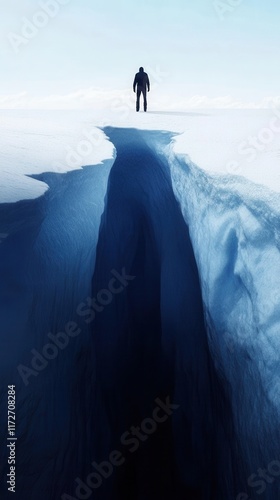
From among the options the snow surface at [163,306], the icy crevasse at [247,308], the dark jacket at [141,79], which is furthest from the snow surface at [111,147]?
the dark jacket at [141,79]

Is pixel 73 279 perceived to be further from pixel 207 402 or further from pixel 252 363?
pixel 252 363

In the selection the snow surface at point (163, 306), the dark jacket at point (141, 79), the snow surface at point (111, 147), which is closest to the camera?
the snow surface at point (163, 306)

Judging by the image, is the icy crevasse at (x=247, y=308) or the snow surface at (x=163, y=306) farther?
the snow surface at (x=163, y=306)

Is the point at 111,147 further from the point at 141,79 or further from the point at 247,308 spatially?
the point at 247,308

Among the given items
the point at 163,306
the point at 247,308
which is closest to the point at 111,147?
the point at 163,306

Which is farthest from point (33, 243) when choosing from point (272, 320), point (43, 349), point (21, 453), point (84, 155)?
point (84, 155)

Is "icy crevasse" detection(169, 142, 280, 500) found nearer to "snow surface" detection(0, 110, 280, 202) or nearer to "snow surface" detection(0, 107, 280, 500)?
"snow surface" detection(0, 107, 280, 500)

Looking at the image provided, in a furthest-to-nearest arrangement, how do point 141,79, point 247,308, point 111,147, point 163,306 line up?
point 141,79, point 111,147, point 163,306, point 247,308

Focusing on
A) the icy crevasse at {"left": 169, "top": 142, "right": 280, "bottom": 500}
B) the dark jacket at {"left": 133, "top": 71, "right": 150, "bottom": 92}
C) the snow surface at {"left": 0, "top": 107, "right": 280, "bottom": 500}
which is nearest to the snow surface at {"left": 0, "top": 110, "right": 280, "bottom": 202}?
the snow surface at {"left": 0, "top": 107, "right": 280, "bottom": 500}

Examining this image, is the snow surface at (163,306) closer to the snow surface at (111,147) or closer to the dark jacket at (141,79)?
the snow surface at (111,147)
